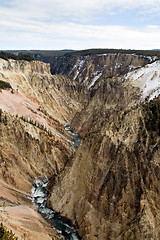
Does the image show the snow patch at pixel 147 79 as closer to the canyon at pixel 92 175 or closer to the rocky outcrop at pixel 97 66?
the canyon at pixel 92 175

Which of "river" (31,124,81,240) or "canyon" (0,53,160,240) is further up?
"canyon" (0,53,160,240)

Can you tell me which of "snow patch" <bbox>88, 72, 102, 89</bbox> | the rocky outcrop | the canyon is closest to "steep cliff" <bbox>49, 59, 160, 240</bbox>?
the canyon

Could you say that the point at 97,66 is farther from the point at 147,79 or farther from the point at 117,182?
the point at 117,182

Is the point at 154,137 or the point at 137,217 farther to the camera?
the point at 154,137

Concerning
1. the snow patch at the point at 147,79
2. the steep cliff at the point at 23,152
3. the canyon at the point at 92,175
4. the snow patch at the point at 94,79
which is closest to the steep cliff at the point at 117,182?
the canyon at the point at 92,175

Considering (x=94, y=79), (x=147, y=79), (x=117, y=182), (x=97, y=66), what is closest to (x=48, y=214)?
(x=117, y=182)

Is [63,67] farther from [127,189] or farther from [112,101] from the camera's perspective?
[127,189]

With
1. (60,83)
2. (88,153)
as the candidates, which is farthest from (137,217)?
(60,83)

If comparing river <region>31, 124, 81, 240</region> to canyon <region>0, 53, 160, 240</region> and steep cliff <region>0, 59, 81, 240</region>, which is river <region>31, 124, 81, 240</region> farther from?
steep cliff <region>0, 59, 81, 240</region>

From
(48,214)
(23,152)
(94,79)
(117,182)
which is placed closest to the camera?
(117,182)
